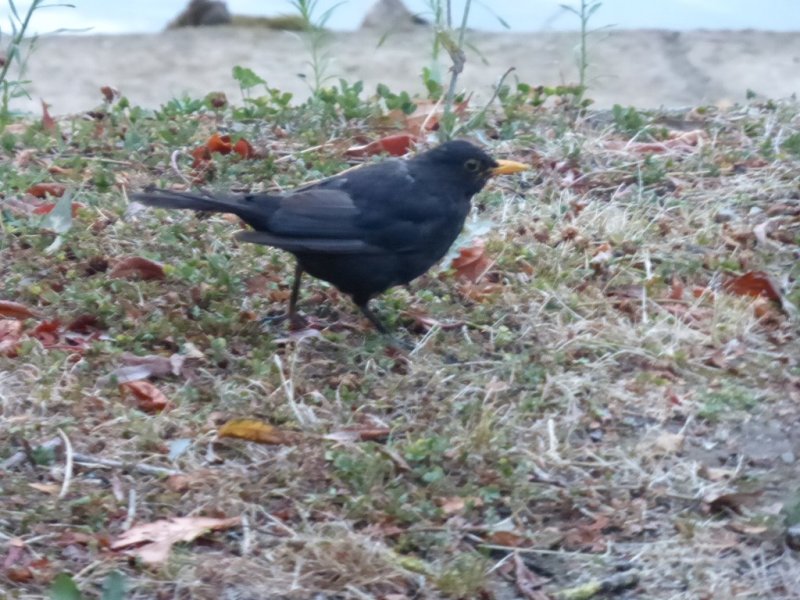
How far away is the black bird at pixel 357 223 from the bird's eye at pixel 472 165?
0.11 metres

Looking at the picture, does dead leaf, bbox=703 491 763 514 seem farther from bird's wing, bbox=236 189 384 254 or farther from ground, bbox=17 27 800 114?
ground, bbox=17 27 800 114

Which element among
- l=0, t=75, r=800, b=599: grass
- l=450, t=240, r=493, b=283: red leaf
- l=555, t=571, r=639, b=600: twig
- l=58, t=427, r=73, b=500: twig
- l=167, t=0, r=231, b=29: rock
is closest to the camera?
l=555, t=571, r=639, b=600: twig

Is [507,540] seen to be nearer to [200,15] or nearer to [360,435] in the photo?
[360,435]

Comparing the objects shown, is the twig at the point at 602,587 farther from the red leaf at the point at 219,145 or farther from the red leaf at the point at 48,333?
the red leaf at the point at 219,145

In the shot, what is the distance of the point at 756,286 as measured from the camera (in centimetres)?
454

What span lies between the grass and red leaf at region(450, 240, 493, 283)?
0.05m

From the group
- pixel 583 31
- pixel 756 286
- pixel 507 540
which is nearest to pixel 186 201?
pixel 507 540

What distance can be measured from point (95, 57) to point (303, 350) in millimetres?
4681

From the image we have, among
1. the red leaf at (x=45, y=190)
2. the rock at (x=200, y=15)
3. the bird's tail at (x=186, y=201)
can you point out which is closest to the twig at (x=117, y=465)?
the bird's tail at (x=186, y=201)

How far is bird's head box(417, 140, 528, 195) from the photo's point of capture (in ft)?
14.7

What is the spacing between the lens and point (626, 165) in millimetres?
5656

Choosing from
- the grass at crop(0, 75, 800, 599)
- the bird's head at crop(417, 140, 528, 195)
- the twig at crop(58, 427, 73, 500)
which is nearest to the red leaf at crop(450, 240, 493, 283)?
the grass at crop(0, 75, 800, 599)

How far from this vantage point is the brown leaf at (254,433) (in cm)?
357

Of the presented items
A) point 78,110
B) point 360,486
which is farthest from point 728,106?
point 360,486
